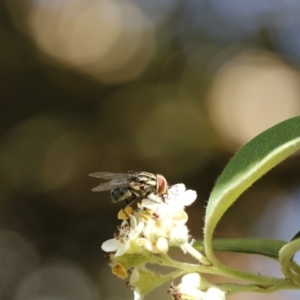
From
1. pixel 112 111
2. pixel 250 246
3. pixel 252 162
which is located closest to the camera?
pixel 252 162

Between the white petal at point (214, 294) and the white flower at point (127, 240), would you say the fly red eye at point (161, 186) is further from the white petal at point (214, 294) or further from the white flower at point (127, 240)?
the white petal at point (214, 294)

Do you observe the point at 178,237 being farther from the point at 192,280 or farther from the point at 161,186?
the point at 161,186

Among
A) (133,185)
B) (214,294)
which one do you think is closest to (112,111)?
(133,185)

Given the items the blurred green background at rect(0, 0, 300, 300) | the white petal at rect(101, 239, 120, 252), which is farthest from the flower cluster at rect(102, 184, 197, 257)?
the blurred green background at rect(0, 0, 300, 300)

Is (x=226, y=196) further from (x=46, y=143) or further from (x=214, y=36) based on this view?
(x=214, y=36)

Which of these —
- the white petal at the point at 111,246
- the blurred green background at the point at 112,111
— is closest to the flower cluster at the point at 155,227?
the white petal at the point at 111,246

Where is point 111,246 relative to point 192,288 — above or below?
above

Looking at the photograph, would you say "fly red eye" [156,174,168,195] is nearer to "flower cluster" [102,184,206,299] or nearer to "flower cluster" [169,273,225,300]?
"flower cluster" [102,184,206,299]

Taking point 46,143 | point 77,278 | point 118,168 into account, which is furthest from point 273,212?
point 46,143
